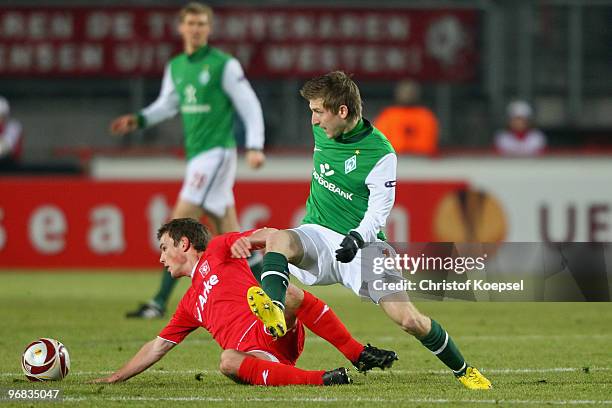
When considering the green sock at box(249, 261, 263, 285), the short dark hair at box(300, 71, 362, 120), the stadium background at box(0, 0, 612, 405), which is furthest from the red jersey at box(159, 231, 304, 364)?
the green sock at box(249, 261, 263, 285)

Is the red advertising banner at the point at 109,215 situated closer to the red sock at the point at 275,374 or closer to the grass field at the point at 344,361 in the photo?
the grass field at the point at 344,361

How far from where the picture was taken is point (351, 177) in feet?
24.0

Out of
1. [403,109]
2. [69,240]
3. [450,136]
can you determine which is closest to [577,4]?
[450,136]

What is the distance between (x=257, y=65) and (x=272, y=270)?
1213cm

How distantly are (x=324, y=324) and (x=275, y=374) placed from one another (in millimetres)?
630

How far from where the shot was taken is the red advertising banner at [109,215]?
15609 millimetres

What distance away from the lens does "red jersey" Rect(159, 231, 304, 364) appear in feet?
23.3

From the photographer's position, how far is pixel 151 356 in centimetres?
713

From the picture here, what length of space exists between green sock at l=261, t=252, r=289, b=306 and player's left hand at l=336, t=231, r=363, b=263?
1.10 feet

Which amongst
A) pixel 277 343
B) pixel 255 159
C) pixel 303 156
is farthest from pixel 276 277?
pixel 303 156

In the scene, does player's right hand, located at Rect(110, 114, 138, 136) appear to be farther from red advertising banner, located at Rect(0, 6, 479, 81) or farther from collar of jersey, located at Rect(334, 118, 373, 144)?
red advertising banner, located at Rect(0, 6, 479, 81)

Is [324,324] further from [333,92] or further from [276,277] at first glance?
[333,92]

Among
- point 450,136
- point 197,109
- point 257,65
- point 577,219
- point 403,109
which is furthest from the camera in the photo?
point 450,136

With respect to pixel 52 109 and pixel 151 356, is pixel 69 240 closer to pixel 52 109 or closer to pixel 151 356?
pixel 52 109
